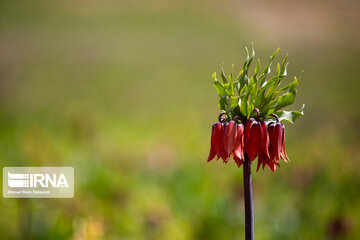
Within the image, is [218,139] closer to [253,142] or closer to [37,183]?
[253,142]

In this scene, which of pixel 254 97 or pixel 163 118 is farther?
pixel 163 118

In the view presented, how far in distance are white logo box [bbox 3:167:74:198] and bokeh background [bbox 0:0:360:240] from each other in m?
0.03

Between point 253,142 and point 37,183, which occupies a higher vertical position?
point 253,142

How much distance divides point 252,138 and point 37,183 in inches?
38.5

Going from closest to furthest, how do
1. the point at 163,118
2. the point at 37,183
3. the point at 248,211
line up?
the point at 248,211 → the point at 37,183 → the point at 163,118

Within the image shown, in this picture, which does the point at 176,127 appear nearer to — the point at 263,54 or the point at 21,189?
the point at 21,189

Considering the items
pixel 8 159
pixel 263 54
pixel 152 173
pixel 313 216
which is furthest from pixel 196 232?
pixel 263 54

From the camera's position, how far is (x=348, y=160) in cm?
188

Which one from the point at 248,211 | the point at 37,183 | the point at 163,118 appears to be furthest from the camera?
the point at 163,118

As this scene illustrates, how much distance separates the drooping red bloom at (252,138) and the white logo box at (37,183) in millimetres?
912

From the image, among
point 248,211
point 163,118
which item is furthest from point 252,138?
point 163,118

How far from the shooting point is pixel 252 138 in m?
0.62

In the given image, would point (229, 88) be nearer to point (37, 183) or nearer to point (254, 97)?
point (254, 97)

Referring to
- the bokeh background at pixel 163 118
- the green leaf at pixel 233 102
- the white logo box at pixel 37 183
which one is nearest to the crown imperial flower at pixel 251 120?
the green leaf at pixel 233 102
